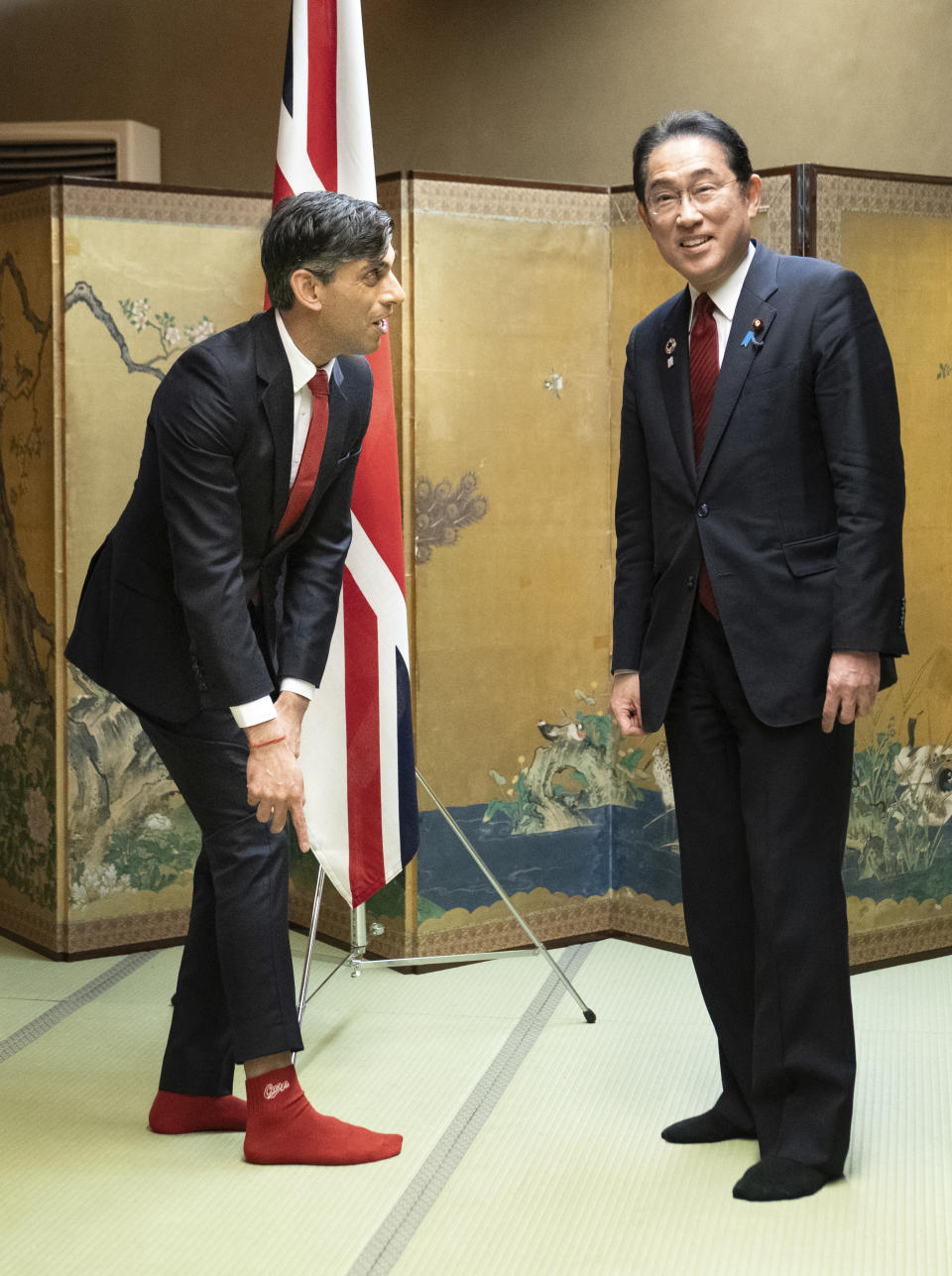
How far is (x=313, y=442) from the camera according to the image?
227 centimetres

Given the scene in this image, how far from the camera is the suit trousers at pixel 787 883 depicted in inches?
87.0

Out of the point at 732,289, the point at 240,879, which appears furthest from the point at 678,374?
the point at 240,879

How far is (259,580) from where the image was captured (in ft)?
7.79

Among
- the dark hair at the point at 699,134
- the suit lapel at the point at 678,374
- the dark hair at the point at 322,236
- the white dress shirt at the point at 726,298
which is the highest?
the dark hair at the point at 699,134

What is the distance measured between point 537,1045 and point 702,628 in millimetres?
982

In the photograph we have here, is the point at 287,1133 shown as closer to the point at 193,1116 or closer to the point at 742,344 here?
the point at 193,1116

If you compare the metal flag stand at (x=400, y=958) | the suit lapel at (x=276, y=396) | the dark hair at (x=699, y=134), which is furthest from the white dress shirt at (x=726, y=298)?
the metal flag stand at (x=400, y=958)

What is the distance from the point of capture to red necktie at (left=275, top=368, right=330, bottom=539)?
2.27 meters

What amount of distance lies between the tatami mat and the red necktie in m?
1.01

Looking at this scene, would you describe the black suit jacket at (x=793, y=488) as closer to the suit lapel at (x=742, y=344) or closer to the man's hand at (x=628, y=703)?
the suit lapel at (x=742, y=344)

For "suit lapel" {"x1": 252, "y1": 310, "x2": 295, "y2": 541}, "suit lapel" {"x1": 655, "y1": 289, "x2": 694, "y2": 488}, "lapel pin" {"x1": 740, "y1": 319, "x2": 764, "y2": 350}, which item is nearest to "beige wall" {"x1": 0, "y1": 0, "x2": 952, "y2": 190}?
"suit lapel" {"x1": 655, "y1": 289, "x2": 694, "y2": 488}

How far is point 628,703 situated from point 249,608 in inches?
24.2

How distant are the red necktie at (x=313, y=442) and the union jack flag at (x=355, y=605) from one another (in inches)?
20.2

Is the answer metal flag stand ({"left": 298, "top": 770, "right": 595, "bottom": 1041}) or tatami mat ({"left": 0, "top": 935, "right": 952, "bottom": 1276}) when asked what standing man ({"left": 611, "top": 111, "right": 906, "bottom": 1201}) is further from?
metal flag stand ({"left": 298, "top": 770, "right": 595, "bottom": 1041})
